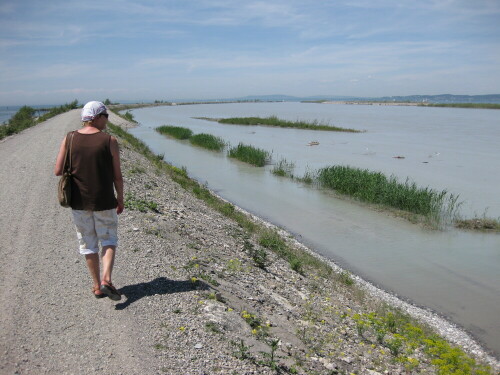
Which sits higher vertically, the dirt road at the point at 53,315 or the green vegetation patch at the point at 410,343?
the dirt road at the point at 53,315

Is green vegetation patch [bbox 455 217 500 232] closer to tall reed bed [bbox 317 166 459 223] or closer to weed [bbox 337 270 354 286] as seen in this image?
tall reed bed [bbox 317 166 459 223]

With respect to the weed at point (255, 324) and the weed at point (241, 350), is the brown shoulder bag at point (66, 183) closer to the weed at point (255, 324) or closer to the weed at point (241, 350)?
the weed at point (241, 350)

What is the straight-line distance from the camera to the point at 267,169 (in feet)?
87.6

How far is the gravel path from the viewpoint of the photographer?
4.36 meters

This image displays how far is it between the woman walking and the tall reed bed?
43.6ft

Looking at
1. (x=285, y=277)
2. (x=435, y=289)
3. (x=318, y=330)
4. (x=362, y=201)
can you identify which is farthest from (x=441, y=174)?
(x=318, y=330)

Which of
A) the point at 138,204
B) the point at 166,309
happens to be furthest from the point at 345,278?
the point at 166,309

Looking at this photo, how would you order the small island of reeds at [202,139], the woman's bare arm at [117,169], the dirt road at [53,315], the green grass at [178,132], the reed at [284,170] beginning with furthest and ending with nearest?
the green grass at [178,132] < the small island of reeds at [202,139] < the reed at [284,170] < the woman's bare arm at [117,169] < the dirt road at [53,315]

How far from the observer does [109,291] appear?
512 cm

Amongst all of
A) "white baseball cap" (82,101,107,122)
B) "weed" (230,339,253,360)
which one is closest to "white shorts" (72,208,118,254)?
"white baseball cap" (82,101,107,122)

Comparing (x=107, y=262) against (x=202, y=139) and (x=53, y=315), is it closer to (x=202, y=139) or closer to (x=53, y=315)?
(x=53, y=315)

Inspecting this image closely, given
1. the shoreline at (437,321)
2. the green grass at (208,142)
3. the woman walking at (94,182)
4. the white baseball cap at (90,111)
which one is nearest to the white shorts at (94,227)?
the woman walking at (94,182)

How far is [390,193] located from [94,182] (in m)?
14.7

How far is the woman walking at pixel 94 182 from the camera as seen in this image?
4.67 metres
